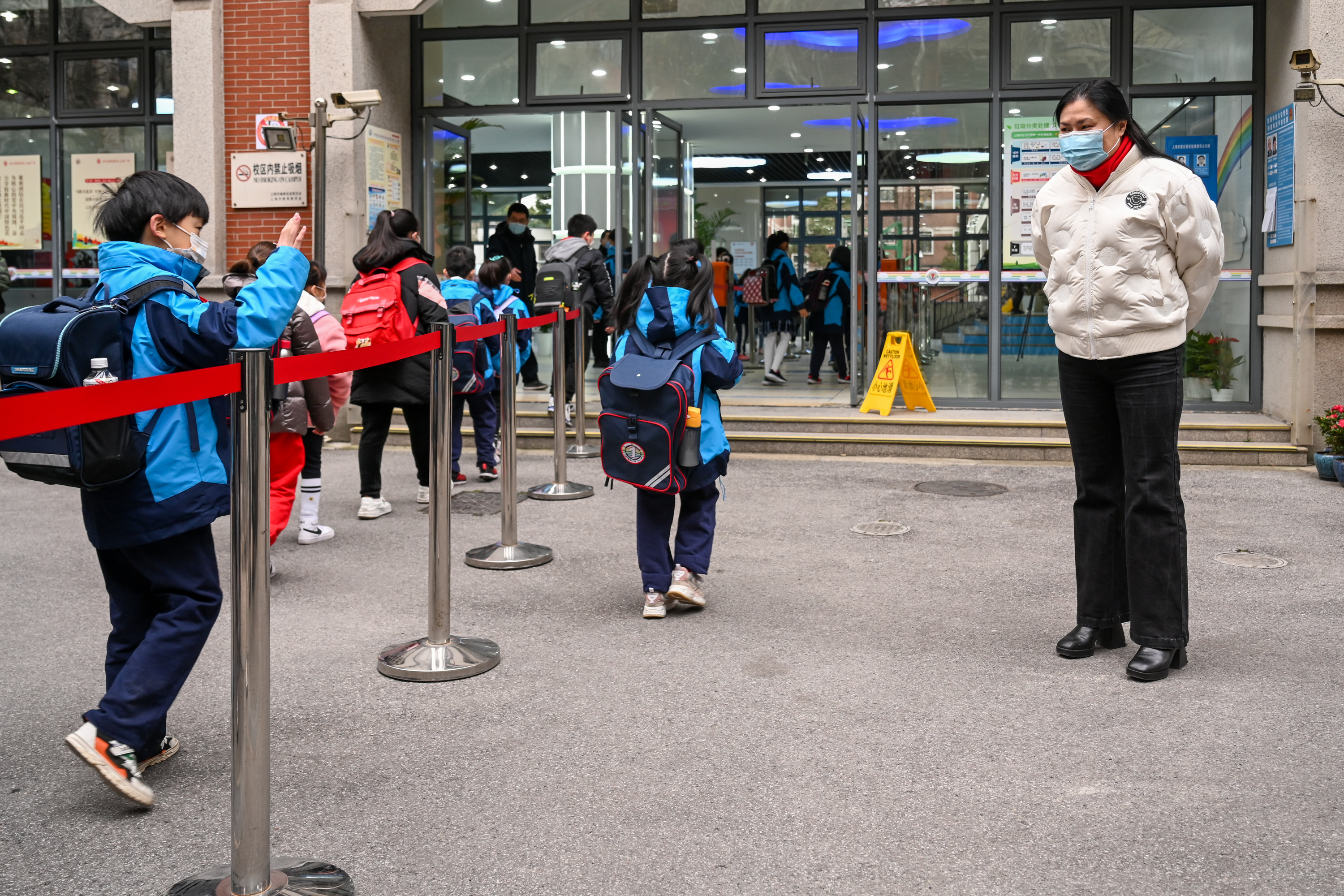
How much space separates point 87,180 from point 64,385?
467 inches

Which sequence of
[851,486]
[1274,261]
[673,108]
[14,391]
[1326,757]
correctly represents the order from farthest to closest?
[673,108], [1274,261], [851,486], [1326,757], [14,391]

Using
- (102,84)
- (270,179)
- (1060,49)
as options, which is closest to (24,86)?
(102,84)

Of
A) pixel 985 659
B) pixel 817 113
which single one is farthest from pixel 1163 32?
pixel 985 659

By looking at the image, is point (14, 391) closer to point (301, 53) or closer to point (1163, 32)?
point (301, 53)

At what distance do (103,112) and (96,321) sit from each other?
11760 mm

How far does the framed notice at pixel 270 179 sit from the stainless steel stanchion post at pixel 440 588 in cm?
747

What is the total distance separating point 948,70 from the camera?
1192cm

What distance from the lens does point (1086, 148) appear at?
4.49 metres

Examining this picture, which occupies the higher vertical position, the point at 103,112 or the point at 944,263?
the point at 103,112

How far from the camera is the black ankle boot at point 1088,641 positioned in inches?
192

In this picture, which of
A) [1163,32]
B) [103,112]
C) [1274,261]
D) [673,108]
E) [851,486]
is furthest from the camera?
[103,112]

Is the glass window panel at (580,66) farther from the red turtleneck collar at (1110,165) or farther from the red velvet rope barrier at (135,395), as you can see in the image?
the red velvet rope barrier at (135,395)

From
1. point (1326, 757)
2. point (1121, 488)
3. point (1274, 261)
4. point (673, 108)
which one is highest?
point (673, 108)

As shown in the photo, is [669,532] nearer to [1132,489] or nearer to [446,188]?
[1132,489]
